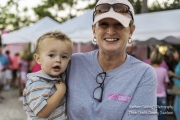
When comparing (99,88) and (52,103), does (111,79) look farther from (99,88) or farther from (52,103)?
(52,103)

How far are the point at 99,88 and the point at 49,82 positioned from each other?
0.37 m

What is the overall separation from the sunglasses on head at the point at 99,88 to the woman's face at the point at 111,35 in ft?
0.56

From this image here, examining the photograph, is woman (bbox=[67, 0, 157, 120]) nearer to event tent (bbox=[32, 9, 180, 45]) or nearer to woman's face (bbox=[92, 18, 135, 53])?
woman's face (bbox=[92, 18, 135, 53])

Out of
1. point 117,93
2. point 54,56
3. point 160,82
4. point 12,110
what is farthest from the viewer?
point 12,110

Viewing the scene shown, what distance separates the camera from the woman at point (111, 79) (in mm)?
1393

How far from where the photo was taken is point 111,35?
1.50m

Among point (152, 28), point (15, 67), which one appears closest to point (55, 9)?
point (15, 67)

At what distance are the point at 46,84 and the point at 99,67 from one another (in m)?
0.39

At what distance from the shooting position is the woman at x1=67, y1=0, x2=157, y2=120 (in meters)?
1.39

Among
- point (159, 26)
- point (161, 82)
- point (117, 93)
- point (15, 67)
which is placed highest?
point (159, 26)

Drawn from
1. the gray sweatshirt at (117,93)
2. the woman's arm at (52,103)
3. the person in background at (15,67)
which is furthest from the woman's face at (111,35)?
the person in background at (15,67)

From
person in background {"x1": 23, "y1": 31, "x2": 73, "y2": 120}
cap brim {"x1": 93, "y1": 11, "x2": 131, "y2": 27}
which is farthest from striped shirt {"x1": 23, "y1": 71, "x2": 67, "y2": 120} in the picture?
cap brim {"x1": 93, "y1": 11, "x2": 131, "y2": 27}

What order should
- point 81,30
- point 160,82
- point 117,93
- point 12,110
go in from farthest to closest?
point 12,110
point 81,30
point 160,82
point 117,93

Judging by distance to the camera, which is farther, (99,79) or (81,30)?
(81,30)
